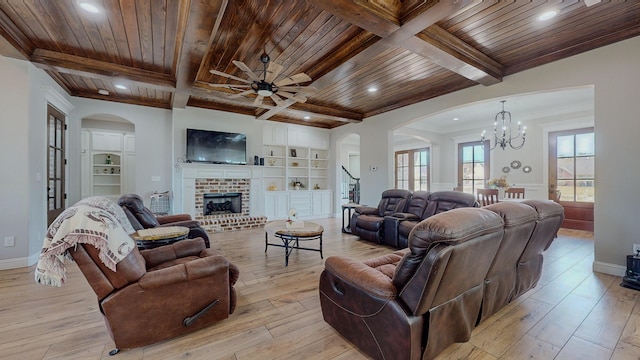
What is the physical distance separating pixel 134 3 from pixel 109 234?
233 cm

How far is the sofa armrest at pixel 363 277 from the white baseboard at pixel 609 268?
3.44 m

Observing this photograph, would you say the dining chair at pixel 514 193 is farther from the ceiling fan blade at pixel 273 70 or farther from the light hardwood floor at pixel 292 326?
the ceiling fan blade at pixel 273 70

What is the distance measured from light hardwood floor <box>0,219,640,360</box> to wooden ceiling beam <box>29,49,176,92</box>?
2.76 metres

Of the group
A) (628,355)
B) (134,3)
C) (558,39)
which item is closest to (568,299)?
(628,355)

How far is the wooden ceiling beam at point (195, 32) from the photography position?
2.34 meters

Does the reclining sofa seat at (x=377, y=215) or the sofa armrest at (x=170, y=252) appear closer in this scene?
the sofa armrest at (x=170, y=252)

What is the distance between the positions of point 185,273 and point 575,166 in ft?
26.6

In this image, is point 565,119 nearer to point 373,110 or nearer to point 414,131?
point 414,131

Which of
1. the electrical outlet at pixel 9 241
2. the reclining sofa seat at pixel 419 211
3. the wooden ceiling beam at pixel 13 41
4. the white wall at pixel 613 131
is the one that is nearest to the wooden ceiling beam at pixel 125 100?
the wooden ceiling beam at pixel 13 41

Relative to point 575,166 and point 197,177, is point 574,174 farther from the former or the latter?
point 197,177

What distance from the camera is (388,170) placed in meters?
6.25

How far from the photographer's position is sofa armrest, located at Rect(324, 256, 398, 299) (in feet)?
5.10

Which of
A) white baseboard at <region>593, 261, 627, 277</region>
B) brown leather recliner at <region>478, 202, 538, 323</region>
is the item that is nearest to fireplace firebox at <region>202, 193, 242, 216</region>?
brown leather recliner at <region>478, 202, 538, 323</region>

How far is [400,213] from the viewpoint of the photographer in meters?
4.76
